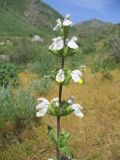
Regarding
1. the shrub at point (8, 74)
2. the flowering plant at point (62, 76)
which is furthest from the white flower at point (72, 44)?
the shrub at point (8, 74)

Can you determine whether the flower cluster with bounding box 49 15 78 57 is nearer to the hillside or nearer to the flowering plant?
the flowering plant

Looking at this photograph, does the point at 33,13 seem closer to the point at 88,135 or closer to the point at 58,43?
the point at 88,135

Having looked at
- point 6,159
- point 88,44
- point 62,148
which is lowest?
point 6,159

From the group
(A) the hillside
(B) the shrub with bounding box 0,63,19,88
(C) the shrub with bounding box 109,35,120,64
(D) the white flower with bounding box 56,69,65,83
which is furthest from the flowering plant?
(A) the hillside

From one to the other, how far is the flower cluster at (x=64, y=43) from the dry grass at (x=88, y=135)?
118 inches

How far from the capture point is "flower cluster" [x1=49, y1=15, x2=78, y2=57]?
13.8ft

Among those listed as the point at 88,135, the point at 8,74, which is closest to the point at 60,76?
the point at 88,135

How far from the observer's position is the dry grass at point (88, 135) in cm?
718

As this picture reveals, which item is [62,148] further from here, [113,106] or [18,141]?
[113,106]

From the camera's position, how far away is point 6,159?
700 centimetres

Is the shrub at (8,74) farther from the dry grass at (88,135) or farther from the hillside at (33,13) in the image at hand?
the hillside at (33,13)

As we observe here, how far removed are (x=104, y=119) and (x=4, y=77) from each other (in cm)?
483

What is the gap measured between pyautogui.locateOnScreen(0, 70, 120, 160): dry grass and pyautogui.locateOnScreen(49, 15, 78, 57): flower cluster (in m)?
2.99

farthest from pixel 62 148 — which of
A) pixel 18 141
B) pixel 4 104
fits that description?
pixel 4 104
